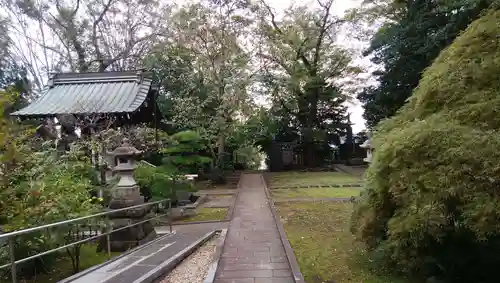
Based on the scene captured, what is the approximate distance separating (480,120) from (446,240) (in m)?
1.34

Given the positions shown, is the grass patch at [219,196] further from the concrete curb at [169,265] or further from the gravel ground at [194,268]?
the gravel ground at [194,268]

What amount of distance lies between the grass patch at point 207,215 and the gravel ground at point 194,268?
2.50 meters

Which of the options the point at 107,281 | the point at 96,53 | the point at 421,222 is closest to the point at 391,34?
the point at 421,222

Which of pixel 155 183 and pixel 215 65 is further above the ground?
pixel 215 65

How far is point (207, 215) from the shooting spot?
372 inches

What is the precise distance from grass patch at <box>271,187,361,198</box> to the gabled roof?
6.11m

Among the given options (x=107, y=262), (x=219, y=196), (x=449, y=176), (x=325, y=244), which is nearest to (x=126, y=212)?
(x=107, y=262)

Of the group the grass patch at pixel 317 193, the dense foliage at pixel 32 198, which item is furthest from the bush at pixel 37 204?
the grass patch at pixel 317 193

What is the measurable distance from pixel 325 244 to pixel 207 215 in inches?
170

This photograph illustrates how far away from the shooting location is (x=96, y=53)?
20.5 metres

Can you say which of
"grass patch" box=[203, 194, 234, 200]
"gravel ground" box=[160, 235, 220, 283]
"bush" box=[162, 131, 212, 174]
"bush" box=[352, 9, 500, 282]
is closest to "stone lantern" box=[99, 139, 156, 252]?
"gravel ground" box=[160, 235, 220, 283]

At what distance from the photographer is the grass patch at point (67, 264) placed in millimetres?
5145

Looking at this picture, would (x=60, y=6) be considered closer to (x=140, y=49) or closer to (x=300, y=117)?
(x=140, y=49)

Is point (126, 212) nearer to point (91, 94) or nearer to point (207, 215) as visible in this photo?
point (207, 215)
